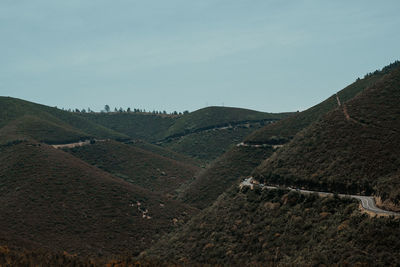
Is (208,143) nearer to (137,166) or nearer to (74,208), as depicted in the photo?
(137,166)

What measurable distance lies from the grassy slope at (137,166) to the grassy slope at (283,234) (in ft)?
161

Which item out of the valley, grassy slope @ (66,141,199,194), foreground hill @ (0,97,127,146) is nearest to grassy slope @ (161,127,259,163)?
foreground hill @ (0,97,127,146)

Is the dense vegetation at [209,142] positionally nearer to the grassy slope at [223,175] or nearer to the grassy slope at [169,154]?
the grassy slope at [169,154]

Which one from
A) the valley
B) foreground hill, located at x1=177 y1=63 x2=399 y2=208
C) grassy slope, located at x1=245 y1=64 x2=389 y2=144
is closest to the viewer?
the valley

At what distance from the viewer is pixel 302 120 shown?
324ft

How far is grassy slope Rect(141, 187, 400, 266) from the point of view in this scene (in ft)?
88.1

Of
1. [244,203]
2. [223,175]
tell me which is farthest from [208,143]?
[244,203]

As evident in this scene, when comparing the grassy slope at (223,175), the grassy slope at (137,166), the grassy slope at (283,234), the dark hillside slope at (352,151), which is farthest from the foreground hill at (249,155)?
the grassy slope at (283,234)

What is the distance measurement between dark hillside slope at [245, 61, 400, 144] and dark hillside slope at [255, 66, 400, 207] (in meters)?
28.3

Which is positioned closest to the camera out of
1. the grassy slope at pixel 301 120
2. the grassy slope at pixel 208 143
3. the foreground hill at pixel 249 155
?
the foreground hill at pixel 249 155

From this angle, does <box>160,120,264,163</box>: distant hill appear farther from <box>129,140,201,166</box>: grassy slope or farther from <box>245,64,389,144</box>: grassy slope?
<box>245,64,389,144</box>: grassy slope

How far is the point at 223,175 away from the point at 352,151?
43.2 metres

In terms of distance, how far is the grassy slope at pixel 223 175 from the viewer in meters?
81.1

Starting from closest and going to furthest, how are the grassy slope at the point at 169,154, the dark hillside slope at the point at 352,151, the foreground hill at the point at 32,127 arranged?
the dark hillside slope at the point at 352,151 < the foreground hill at the point at 32,127 < the grassy slope at the point at 169,154
